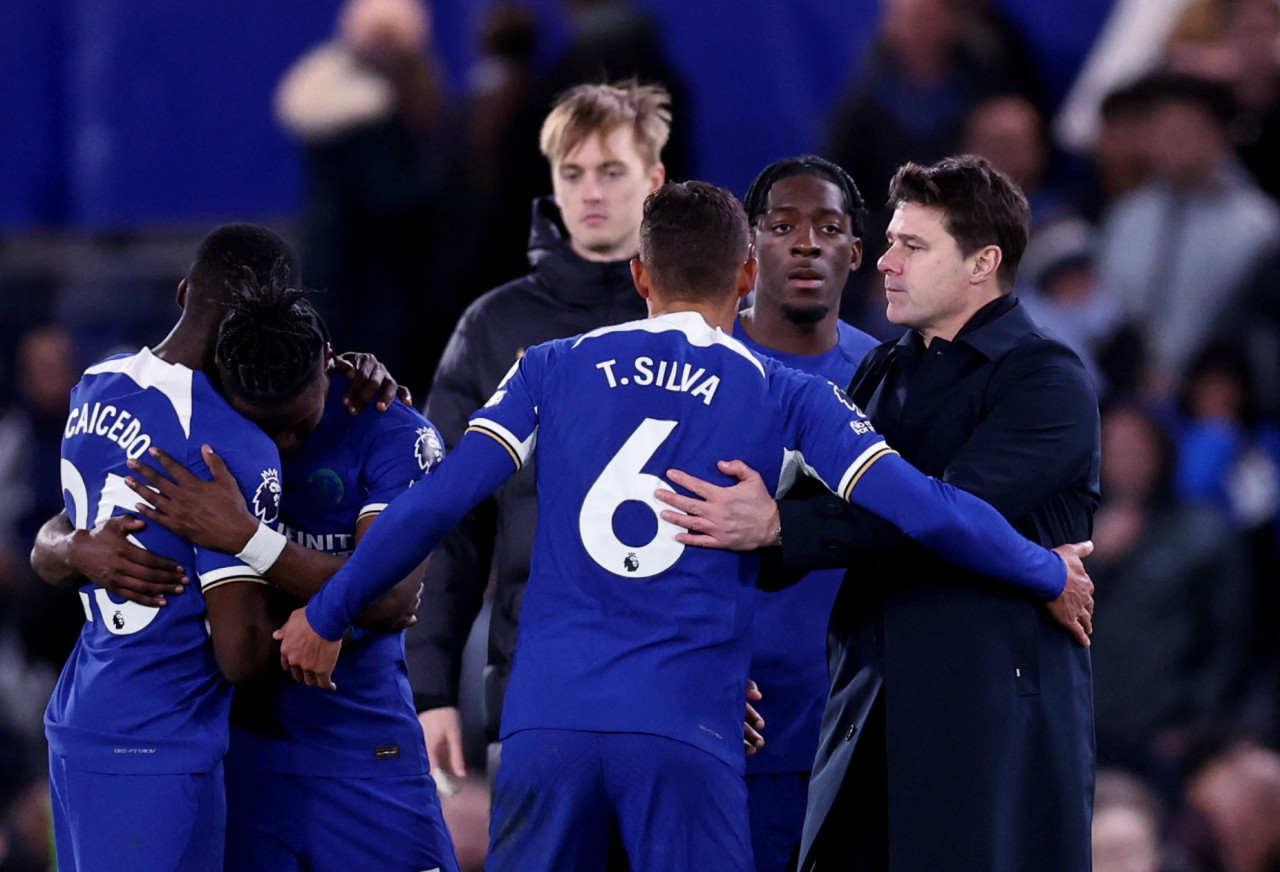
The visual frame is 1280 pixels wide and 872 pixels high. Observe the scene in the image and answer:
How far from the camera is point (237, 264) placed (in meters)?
3.66

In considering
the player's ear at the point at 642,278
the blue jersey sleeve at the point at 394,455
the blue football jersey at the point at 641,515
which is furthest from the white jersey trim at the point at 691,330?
the blue jersey sleeve at the point at 394,455

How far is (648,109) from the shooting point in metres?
4.85

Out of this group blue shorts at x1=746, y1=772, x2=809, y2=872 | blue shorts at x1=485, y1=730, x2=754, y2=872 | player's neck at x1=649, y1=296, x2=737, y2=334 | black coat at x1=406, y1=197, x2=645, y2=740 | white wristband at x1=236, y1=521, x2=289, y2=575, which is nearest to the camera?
blue shorts at x1=485, y1=730, x2=754, y2=872

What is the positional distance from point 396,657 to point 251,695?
1.11ft

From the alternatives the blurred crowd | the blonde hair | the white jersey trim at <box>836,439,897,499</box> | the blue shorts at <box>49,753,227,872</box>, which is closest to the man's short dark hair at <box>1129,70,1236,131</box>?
the blurred crowd

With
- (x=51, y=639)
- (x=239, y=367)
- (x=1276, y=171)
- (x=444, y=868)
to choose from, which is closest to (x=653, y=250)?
(x=239, y=367)

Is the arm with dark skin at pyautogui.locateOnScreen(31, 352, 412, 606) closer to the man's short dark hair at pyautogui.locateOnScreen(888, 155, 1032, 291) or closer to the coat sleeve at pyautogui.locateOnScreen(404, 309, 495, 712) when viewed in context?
the coat sleeve at pyautogui.locateOnScreen(404, 309, 495, 712)

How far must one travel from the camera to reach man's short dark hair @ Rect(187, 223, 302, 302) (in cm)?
364

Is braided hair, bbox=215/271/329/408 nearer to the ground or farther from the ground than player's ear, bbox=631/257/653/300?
nearer to the ground

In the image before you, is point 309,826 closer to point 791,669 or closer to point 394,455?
point 394,455

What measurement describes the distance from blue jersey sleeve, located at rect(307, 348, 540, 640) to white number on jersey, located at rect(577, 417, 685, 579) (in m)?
0.19

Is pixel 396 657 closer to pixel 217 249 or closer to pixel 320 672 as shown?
pixel 320 672

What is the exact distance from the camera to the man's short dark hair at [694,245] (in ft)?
11.7

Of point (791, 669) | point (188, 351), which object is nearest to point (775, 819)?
point (791, 669)
